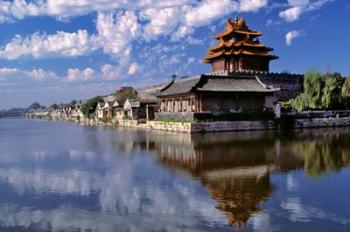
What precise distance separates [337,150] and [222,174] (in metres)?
11.6

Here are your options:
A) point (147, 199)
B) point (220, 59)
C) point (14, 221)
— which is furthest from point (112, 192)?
point (220, 59)

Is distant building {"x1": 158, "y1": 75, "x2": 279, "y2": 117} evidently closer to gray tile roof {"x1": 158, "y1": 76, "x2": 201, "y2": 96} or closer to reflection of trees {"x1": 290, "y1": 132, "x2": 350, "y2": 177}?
gray tile roof {"x1": 158, "y1": 76, "x2": 201, "y2": 96}

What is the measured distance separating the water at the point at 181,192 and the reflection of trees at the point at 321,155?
0.05 m

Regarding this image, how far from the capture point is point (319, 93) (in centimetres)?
5281

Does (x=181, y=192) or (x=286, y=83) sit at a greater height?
(x=286, y=83)

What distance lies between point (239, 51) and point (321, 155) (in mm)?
37789

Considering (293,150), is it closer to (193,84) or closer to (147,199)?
(147,199)

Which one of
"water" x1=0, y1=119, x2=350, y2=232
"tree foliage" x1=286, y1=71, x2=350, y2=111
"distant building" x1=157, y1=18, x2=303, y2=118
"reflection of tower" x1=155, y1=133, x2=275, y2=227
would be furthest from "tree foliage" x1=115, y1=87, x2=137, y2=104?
"water" x1=0, y1=119, x2=350, y2=232

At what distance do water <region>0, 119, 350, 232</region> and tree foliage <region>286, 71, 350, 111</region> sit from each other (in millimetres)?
26060

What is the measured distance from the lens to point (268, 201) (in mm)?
13930

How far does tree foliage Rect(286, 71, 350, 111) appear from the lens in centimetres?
5222

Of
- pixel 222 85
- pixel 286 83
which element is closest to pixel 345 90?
pixel 286 83

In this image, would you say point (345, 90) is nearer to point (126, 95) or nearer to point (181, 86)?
point (181, 86)

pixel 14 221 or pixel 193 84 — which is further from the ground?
pixel 193 84
